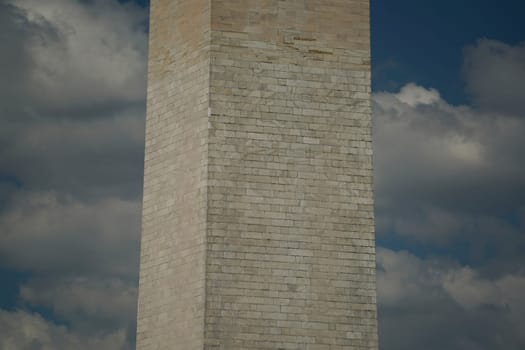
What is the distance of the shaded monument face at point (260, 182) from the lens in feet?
93.1

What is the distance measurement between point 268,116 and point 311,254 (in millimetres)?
3547

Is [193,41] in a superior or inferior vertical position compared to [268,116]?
superior

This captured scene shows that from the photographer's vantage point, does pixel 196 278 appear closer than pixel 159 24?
Yes

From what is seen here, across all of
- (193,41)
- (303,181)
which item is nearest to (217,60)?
(193,41)

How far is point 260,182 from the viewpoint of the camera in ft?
95.3

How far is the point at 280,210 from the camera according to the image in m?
29.0

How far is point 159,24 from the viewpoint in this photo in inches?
1246

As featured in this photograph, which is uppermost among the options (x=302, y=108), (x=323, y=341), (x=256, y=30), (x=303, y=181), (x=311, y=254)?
(x=256, y=30)

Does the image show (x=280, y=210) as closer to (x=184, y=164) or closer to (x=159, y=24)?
(x=184, y=164)

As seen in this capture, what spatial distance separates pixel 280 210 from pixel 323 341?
3.29m

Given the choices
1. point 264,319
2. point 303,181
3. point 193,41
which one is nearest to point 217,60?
point 193,41

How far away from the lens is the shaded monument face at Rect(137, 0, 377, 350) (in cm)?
2839

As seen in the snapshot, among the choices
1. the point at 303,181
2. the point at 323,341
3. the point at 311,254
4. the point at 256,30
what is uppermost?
the point at 256,30

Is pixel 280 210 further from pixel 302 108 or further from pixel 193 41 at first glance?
pixel 193 41
